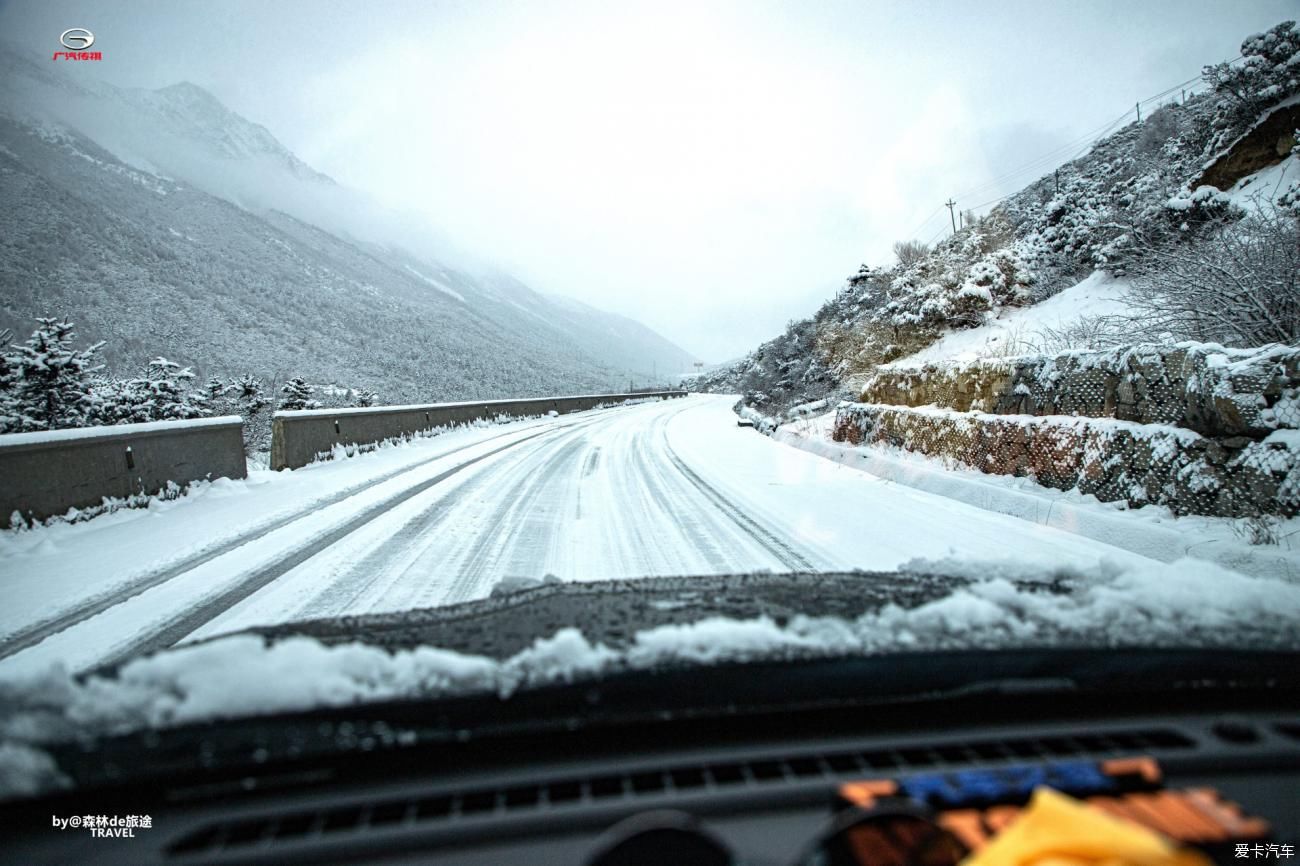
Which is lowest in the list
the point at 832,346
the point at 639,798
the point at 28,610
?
the point at 28,610

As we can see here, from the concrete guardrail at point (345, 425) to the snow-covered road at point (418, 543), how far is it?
1194 millimetres

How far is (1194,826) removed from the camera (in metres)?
1.13

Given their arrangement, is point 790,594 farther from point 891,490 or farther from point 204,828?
point 891,490

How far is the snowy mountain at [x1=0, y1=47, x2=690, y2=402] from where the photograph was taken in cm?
5659

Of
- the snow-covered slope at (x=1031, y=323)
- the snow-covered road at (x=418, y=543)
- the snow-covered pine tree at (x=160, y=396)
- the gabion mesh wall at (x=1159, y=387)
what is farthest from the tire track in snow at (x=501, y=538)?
the snow-covered pine tree at (x=160, y=396)

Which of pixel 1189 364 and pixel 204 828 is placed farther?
pixel 1189 364

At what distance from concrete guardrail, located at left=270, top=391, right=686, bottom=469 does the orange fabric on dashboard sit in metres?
12.3

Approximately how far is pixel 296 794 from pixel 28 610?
453 centimetres

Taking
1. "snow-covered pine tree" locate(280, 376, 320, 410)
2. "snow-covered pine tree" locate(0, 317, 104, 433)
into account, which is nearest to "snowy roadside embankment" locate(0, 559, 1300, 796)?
"snow-covered pine tree" locate(0, 317, 104, 433)

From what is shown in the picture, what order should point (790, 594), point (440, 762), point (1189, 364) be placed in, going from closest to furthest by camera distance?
1. point (440, 762)
2. point (790, 594)
3. point (1189, 364)

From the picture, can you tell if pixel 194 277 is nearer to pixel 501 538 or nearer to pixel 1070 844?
pixel 501 538

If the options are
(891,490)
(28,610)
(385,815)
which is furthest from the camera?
(891,490)

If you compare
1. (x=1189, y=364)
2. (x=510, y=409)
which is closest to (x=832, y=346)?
(x=510, y=409)

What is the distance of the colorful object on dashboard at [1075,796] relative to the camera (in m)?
1.12
